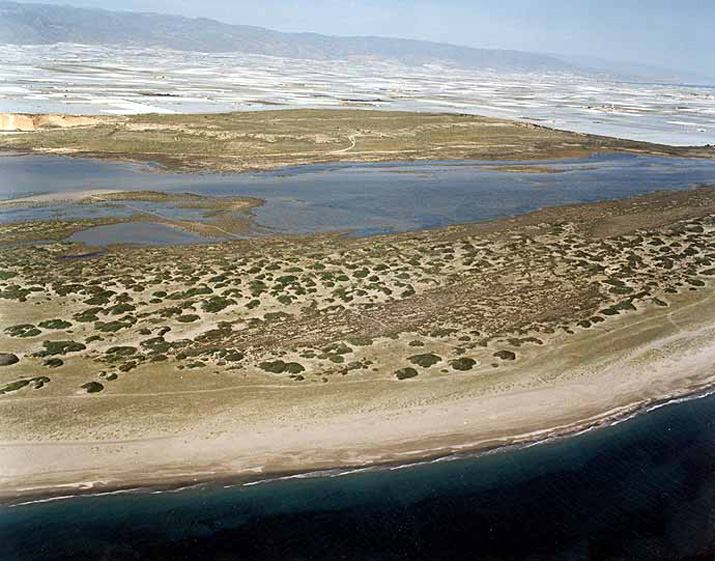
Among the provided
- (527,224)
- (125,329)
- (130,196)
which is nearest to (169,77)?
(130,196)

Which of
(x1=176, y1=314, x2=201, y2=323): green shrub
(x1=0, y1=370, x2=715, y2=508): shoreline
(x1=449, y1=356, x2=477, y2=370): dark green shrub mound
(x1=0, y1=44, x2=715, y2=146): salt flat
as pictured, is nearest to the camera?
(x1=0, y1=370, x2=715, y2=508): shoreline

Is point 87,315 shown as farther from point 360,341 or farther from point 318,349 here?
point 360,341

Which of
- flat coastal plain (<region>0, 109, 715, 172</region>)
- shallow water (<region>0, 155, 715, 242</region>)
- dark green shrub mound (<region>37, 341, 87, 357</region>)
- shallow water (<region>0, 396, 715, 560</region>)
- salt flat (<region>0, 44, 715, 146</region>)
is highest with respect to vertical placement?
salt flat (<region>0, 44, 715, 146</region>)

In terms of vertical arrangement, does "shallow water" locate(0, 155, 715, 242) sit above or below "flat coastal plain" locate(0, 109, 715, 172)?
below

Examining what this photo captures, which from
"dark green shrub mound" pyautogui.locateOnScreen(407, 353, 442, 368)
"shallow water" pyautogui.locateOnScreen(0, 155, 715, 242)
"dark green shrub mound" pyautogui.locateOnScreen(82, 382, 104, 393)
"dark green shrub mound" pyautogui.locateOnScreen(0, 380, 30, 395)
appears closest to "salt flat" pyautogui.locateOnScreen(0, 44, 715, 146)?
"shallow water" pyautogui.locateOnScreen(0, 155, 715, 242)

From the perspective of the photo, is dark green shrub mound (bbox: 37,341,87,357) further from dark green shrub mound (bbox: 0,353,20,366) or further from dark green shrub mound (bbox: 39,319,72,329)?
dark green shrub mound (bbox: 39,319,72,329)

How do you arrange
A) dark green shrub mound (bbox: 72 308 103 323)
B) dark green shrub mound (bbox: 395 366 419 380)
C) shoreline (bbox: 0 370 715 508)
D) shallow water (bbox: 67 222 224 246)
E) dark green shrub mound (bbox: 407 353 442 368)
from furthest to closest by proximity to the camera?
shallow water (bbox: 67 222 224 246)
dark green shrub mound (bbox: 72 308 103 323)
dark green shrub mound (bbox: 407 353 442 368)
dark green shrub mound (bbox: 395 366 419 380)
shoreline (bbox: 0 370 715 508)

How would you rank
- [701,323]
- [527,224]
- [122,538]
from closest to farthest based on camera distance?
[122,538] < [701,323] < [527,224]

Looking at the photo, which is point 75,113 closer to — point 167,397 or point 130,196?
point 130,196
